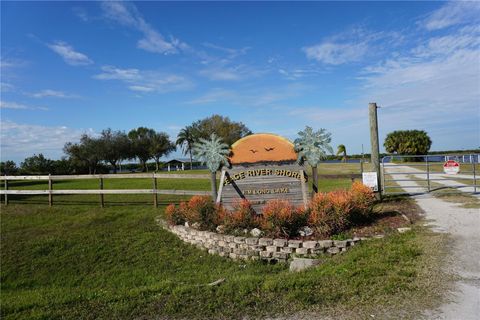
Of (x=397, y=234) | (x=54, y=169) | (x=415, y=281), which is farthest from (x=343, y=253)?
(x=54, y=169)

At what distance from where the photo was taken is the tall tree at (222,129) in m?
57.1

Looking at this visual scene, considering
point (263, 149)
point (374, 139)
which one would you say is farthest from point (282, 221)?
point (374, 139)

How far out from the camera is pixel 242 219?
28.1 ft

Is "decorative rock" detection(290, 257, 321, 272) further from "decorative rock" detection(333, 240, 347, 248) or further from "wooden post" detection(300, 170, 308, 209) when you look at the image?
"wooden post" detection(300, 170, 308, 209)

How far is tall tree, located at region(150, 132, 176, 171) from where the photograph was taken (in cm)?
6462

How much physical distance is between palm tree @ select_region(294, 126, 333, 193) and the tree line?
34.6m

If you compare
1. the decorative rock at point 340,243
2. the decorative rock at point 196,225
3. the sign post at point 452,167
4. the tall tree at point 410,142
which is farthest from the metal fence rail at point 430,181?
the tall tree at point 410,142

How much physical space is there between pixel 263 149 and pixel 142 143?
190ft

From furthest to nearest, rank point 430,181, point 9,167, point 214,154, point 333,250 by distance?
point 9,167
point 430,181
point 214,154
point 333,250

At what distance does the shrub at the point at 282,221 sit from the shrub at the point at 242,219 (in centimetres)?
51

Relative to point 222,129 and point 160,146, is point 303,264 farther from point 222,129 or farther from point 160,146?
point 160,146

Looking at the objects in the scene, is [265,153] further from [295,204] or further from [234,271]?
[234,271]

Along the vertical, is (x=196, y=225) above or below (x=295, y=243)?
above

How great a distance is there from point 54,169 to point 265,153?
4377cm
